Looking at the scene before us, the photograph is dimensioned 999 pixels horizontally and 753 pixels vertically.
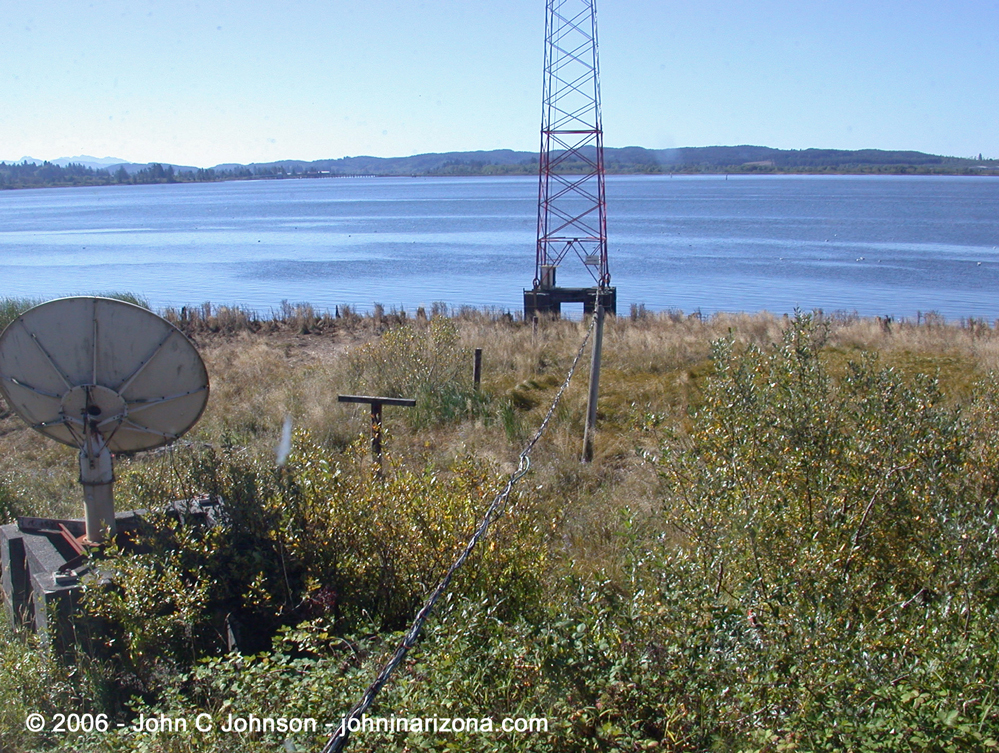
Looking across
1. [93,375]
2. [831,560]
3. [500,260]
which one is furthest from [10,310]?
[500,260]

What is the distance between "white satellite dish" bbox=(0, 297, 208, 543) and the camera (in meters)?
5.75

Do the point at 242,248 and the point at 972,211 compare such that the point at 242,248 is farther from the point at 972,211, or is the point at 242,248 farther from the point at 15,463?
the point at 972,211

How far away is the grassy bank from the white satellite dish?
598 millimetres

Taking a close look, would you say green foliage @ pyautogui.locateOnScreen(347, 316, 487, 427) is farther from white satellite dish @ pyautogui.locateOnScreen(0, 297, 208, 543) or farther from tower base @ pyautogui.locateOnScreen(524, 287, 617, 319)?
tower base @ pyautogui.locateOnScreen(524, 287, 617, 319)

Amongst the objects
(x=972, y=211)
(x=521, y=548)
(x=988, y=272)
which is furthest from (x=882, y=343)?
(x=972, y=211)

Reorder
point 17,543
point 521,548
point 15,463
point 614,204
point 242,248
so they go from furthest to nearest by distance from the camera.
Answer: point 614,204, point 242,248, point 15,463, point 17,543, point 521,548

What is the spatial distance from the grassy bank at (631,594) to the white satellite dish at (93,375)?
598mm

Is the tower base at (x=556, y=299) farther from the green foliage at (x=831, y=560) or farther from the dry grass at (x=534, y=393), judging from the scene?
the green foliage at (x=831, y=560)

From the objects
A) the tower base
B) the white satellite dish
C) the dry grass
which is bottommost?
the dry grass

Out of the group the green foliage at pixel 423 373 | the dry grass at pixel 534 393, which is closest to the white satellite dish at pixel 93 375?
the dry grass at pixel 534 393

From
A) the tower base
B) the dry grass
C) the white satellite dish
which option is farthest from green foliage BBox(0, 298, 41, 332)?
the tower base

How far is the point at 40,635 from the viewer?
201 inches

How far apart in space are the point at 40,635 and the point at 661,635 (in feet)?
12.6

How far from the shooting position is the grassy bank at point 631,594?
3148 millimetres
